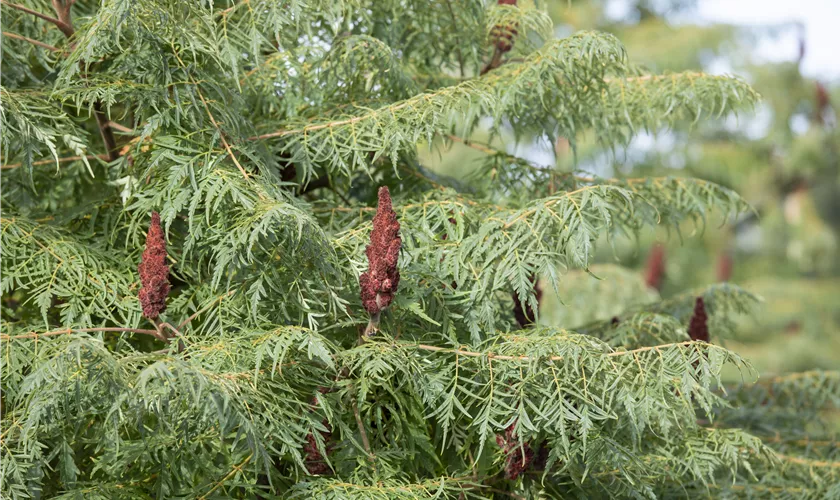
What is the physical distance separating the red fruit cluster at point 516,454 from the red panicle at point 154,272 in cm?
92

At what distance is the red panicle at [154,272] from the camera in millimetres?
2271

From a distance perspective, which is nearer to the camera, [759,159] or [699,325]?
[699,325]

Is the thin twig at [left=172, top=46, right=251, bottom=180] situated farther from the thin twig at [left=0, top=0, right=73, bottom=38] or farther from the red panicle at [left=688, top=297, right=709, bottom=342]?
the red panicle at [left=688, top=297, right=709, bottom=342]

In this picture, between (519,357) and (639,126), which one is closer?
(519,357)

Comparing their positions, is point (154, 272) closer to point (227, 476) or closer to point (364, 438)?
point (227, 476)

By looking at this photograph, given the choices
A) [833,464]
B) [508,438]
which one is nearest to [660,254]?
[833,464]

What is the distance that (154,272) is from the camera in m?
2.28

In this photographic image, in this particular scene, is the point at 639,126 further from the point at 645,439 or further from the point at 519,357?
the point at 519,357

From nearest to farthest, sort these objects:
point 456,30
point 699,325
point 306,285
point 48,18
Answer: point 306,285 < point 48,18 < point 699,325 < point 456,30

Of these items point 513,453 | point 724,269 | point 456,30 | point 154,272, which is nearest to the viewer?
point 154,272

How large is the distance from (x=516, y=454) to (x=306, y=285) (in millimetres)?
720

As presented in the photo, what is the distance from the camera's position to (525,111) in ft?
10.2

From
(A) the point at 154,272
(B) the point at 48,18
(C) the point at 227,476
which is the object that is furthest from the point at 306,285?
(B) the point at 48,18

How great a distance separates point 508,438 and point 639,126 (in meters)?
1.35
